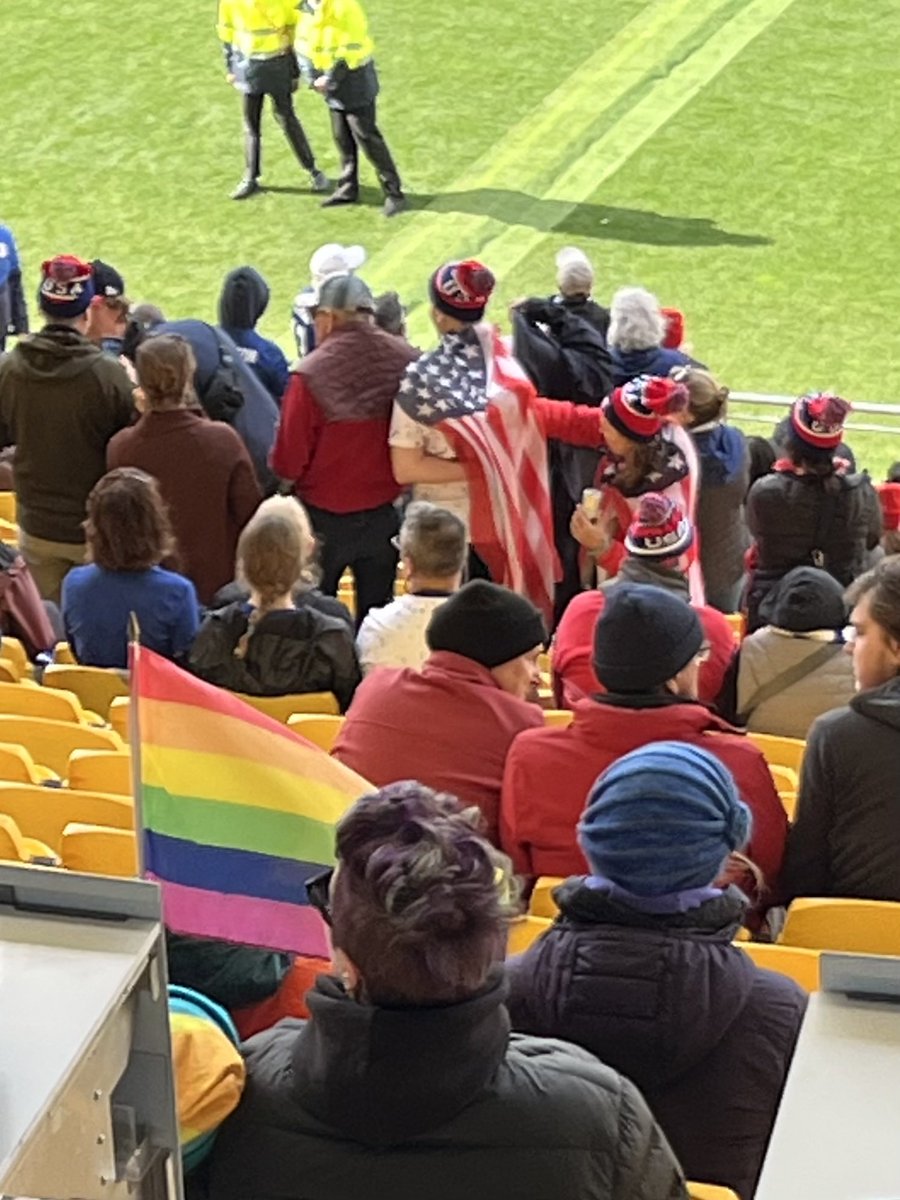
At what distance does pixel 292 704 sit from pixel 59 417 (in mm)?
1776

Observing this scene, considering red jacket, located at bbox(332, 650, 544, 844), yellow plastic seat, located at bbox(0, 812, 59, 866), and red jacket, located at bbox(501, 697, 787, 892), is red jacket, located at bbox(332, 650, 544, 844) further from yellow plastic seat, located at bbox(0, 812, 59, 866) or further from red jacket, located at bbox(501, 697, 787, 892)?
yellow plastic seat, located at bbox(0, 812, 59, 866)

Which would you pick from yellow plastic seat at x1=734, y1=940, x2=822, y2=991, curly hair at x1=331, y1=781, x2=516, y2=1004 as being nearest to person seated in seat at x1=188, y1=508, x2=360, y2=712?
yellow plastic seat at x1=734, y1=940, x2=822, y2=991

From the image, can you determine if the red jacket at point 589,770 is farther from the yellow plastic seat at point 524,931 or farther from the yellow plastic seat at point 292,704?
the yellow plastic seat at point 292,704

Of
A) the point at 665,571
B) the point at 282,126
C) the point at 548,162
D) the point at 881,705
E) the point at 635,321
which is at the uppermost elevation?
the point at 881,705

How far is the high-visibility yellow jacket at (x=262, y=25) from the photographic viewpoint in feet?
36.1

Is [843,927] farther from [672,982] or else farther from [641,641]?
[672,982]

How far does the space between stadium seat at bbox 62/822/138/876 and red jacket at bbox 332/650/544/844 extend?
0.50 meters

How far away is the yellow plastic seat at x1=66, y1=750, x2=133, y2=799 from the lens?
14.2ft

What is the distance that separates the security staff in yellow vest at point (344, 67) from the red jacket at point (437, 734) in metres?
7.33

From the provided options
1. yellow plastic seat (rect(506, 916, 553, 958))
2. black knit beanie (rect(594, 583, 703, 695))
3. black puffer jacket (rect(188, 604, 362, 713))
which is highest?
black knit beanie (rect(594, 583, 703, 695))

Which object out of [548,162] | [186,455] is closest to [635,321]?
[186,455]

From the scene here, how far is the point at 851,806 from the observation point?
3826mm

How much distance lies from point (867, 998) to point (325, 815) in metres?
1.61

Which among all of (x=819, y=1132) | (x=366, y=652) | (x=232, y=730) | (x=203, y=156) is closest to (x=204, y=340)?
(x=366, y=652)
